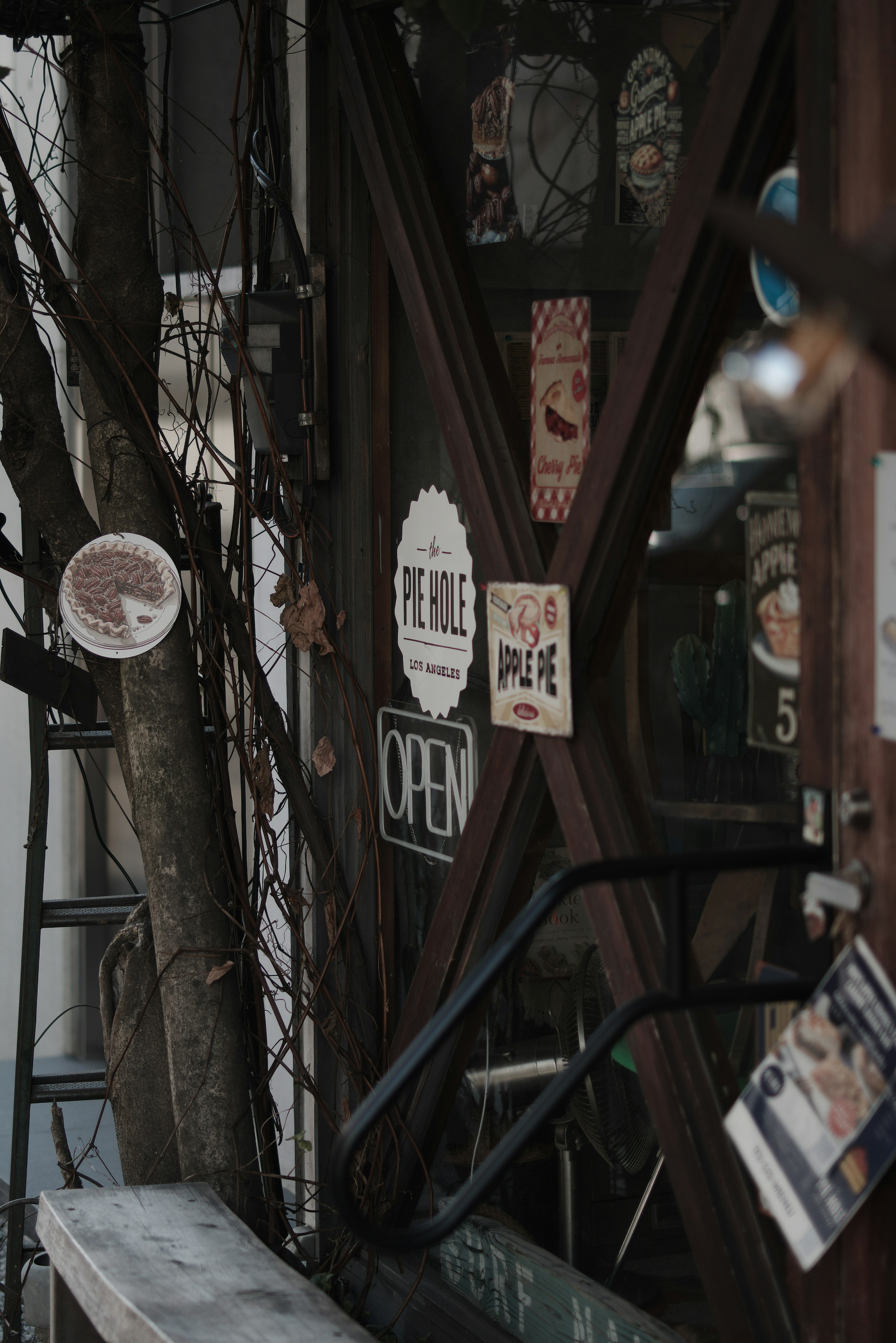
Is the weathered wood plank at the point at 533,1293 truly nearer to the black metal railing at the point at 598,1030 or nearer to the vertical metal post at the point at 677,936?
the black metal railing at the point at 598,1030

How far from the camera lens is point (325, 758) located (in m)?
3.42

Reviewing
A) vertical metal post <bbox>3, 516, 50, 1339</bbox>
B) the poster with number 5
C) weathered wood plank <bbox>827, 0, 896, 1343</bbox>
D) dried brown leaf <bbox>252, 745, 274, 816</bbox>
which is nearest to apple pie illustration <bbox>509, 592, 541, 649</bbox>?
the poster with number 5

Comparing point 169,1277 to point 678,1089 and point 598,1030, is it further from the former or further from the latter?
point 598,1030

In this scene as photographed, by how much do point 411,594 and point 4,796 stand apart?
11.4 feet

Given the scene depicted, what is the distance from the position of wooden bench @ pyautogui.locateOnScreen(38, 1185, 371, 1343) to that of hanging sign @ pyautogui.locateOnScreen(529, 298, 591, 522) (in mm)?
1599

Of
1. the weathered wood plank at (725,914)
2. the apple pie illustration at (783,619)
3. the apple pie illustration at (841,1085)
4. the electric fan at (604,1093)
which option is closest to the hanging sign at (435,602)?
the electric fan at (604,1093)

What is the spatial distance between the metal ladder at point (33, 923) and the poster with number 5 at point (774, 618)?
196cm

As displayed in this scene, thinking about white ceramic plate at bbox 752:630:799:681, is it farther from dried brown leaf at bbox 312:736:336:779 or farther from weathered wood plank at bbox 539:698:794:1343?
dried brown leaf at bbox 312:736:336:779

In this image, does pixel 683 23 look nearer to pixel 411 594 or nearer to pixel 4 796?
pixel 411 594

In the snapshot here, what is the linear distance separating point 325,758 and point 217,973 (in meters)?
0.58

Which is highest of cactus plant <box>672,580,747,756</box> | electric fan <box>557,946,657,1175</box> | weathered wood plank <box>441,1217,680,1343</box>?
cactus plant <box>672,580,747,756</box>

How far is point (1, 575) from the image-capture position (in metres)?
6.07

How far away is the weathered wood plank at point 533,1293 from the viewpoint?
103 inches

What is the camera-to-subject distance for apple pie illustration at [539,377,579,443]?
2.67 meters
